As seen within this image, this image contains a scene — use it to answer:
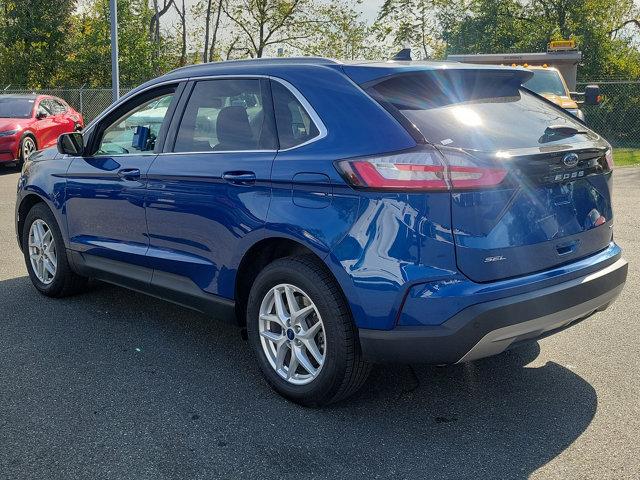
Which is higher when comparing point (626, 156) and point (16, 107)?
point (16, 107)

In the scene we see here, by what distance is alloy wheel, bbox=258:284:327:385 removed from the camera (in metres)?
3.70

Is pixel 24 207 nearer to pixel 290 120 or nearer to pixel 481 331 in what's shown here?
pixel 290 120

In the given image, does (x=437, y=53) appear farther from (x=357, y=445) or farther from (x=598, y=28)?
(x=357, y=445)

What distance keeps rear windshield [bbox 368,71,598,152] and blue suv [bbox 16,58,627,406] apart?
1 centimetres

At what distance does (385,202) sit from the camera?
327cm

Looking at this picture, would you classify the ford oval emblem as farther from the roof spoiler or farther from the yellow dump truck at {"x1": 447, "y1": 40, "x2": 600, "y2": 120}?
the yellow dump truck at {"x1": 447, "y1": 40, "x2": 600, "y2": 120}

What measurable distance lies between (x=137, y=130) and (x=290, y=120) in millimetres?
1503

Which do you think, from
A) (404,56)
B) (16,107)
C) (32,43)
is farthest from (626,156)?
(32,43)

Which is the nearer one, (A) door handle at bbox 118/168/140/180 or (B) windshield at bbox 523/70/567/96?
(A) door handle at bbox 118/168/140/180

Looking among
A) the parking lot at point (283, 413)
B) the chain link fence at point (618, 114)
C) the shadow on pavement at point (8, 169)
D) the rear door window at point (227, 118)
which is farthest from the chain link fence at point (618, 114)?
the rear door window at point (227, 118)

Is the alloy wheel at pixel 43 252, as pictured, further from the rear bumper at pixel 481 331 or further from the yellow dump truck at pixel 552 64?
the yellow dump truck at pixel 552 64

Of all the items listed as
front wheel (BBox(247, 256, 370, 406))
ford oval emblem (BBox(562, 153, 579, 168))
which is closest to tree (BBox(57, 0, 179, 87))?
front wheel (BBox(247, 256, 370, 406))

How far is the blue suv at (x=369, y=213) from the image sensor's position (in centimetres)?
324

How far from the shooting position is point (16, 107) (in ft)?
52.7
